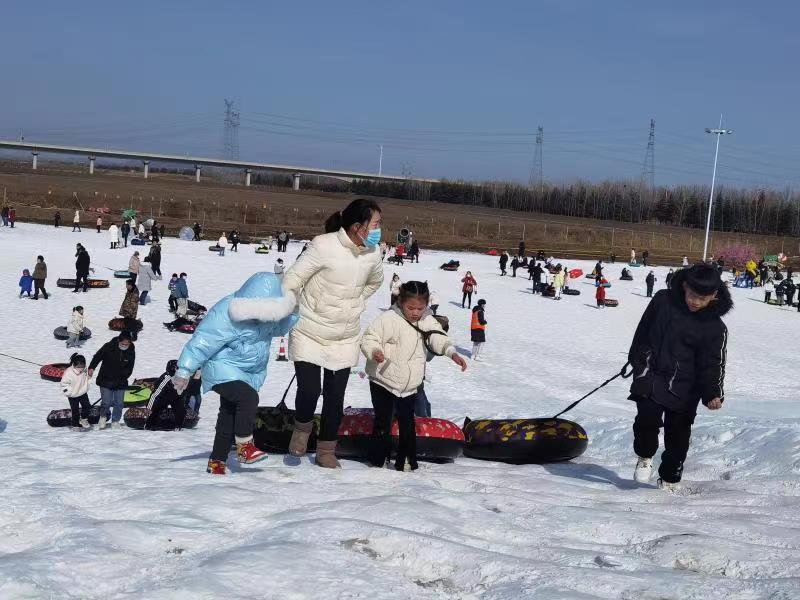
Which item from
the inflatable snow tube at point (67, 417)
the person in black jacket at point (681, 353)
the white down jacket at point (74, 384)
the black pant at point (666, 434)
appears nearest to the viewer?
the person in black jacket at point (681, 353)

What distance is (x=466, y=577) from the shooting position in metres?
4.23

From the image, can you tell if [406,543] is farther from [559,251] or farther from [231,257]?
[559,251]

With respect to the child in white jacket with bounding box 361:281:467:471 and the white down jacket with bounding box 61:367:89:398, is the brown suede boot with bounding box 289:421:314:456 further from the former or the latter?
the white down jacket with bounding box 61:367:89:398

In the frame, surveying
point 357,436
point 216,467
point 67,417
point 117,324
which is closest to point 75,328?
point 117,324

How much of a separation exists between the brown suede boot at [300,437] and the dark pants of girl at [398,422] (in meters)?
0.54

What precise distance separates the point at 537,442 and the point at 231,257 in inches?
1315

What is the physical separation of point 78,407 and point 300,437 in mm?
5601

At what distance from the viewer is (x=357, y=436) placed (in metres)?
7.51

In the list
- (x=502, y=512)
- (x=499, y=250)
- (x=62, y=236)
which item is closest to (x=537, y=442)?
(x=502, y=512)

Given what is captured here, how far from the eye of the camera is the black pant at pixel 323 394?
6.41m

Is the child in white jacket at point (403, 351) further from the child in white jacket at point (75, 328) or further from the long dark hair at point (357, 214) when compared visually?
the child in white jacket at point (75, 328)

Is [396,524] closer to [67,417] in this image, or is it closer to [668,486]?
[668,486]

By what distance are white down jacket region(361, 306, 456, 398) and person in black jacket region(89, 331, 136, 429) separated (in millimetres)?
5313

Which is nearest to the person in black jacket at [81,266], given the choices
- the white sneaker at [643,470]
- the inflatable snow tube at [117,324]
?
the inflatable snow tube at [117,324]
